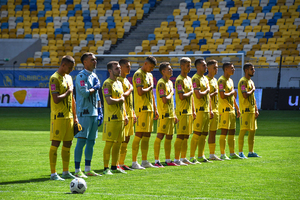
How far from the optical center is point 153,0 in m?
34.2

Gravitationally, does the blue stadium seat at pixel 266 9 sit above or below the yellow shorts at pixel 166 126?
above

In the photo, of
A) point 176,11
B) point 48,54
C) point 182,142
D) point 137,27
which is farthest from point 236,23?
point 182,142

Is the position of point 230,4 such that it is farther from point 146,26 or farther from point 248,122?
point 248,122

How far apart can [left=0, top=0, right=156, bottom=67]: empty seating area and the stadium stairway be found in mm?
526

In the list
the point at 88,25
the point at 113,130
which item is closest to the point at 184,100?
the point at 113,130

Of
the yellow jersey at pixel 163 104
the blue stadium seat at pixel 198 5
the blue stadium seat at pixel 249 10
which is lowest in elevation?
the yellow jersey at pixel 163 104

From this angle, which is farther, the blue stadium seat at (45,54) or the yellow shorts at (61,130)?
the blue stadium seat at (45,54)

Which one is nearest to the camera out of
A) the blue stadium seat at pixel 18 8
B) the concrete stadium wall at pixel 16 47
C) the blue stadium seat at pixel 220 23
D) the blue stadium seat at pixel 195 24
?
the blue stadium seat at pixel 220 23

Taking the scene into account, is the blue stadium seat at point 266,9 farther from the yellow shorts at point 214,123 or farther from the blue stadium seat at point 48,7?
the yellow shorts at point 214,123

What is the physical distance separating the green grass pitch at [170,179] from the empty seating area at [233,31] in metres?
15.5

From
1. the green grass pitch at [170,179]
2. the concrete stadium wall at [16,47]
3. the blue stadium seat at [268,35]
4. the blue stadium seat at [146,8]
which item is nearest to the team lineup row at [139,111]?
the green grass pitch at [170,179]

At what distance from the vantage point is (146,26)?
3241cm

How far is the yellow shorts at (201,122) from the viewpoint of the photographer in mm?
9273

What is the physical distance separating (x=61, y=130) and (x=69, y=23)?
27946 millimetres
